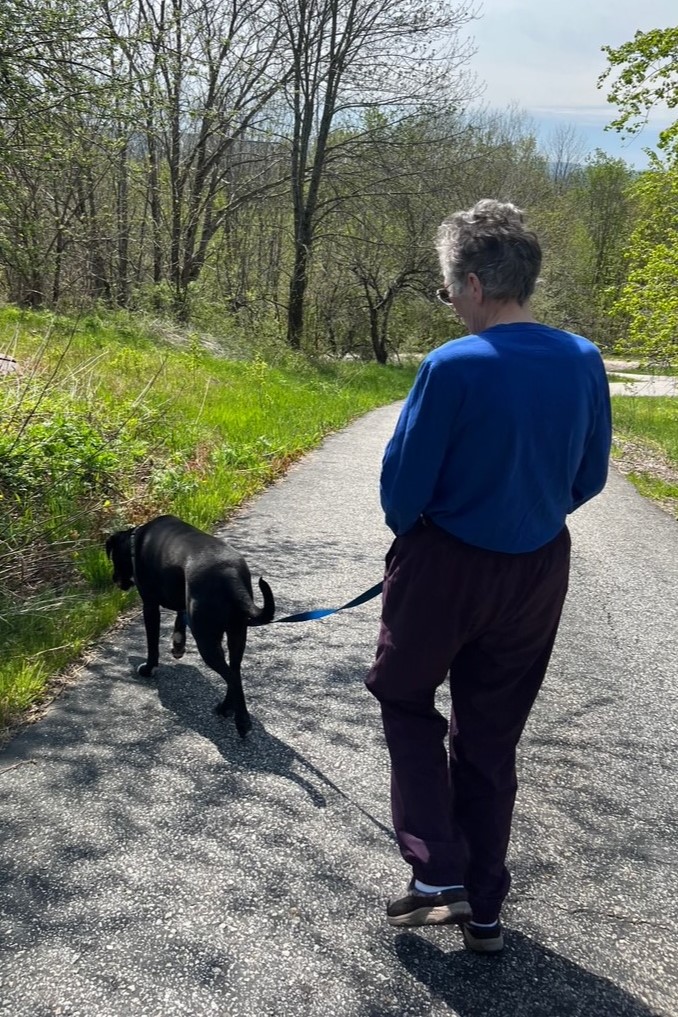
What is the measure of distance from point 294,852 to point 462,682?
1.04 m

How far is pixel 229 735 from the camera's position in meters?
3.70

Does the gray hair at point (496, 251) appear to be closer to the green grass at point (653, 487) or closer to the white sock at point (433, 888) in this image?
the white sock at point (433, 888)

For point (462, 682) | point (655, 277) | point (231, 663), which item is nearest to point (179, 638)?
point (231, 663)

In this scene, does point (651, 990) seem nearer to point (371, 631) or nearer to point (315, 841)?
point (315, 841)

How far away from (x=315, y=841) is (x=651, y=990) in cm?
124

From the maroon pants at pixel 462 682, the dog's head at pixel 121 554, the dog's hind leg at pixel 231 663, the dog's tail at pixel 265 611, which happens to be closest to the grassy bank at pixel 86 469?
the dog's head at pixel 121 554

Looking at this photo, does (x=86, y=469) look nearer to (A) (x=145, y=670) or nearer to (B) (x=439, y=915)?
(A) (x=145, y=670)

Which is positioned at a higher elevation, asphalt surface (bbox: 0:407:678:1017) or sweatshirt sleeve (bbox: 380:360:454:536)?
sweatshirt sleeve (bbox: 380:360:454:536)

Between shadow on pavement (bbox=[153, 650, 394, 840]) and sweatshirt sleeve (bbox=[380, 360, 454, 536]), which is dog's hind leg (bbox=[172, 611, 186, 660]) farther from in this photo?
sweatshirt sleeve (bbox=[380, 360, 454, 536])

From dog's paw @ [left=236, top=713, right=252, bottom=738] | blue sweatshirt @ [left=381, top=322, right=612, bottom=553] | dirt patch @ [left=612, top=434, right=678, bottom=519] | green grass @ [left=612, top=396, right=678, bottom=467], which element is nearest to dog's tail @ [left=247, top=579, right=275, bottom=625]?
dog's paw @ [left=236, top=713, right=252, bottom=738]

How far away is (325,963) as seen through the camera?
2.38 meters

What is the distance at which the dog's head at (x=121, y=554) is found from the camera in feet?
15.2

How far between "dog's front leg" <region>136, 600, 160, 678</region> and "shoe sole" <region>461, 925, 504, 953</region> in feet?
7.76

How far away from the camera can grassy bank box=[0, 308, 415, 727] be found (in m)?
4.59
